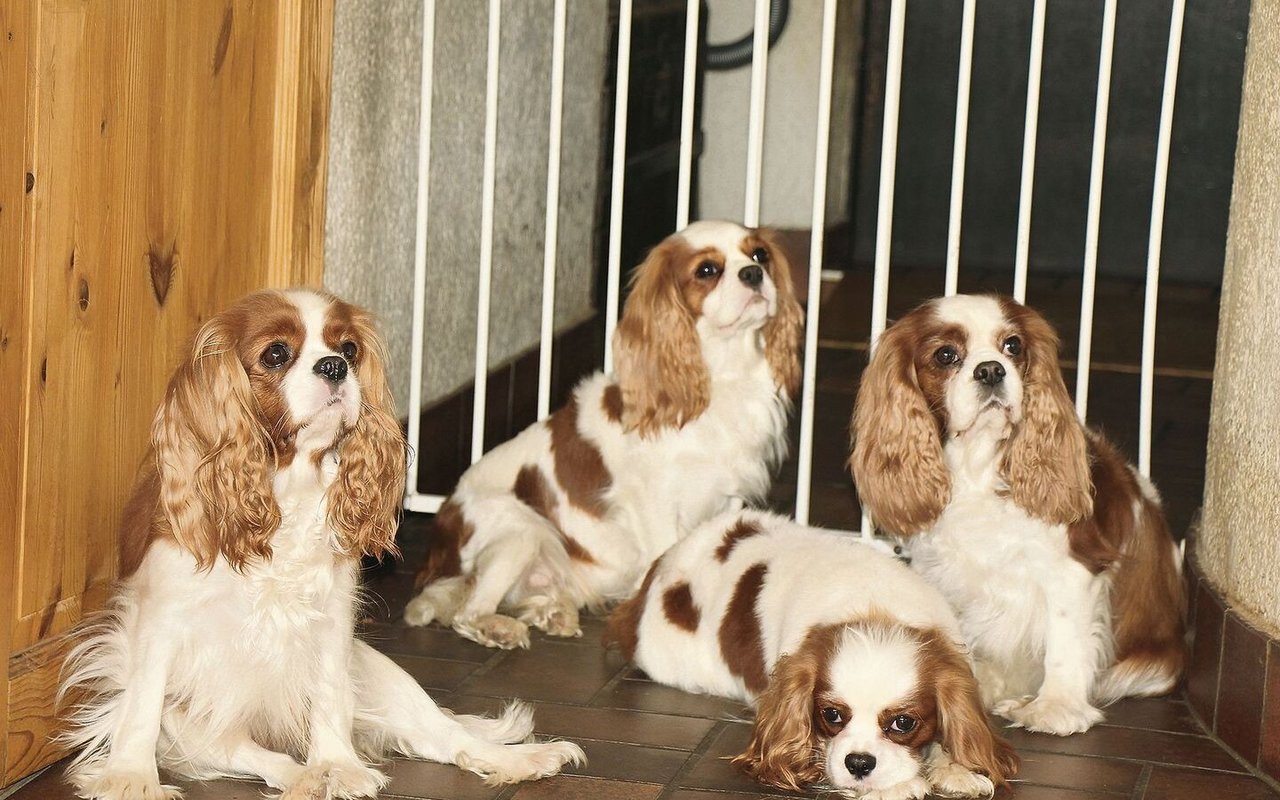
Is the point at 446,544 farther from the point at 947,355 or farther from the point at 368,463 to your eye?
the point at 947,355

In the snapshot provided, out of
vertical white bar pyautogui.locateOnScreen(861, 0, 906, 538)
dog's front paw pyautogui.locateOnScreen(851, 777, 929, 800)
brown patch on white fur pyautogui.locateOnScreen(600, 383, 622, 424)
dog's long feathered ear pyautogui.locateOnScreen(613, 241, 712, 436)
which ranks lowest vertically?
dog's front paw pyautogui.locateOnScreen(851, 777, 929, 800)

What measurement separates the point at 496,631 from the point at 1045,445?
1.39 m

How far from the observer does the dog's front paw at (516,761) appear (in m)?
3.06

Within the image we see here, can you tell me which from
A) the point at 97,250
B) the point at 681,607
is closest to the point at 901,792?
the point at 681,607

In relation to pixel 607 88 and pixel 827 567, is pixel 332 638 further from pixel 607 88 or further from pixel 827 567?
pixel 607 88

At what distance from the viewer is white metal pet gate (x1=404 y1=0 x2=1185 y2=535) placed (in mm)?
4199

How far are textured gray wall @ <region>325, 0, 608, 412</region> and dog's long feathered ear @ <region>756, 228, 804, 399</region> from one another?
3.63 feet

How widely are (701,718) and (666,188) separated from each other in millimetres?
4581

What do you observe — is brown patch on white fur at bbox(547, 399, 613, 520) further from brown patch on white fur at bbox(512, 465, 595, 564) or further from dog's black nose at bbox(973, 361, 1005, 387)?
dog's black nose at bbox(973, 361, 1005, 387)

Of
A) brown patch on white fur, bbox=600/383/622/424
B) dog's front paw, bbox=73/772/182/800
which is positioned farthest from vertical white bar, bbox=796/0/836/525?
dog's front paw, bbox=73/772/182/800

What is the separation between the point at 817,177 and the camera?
4.45m

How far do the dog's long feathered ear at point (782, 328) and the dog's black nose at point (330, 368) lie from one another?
1.73 meters

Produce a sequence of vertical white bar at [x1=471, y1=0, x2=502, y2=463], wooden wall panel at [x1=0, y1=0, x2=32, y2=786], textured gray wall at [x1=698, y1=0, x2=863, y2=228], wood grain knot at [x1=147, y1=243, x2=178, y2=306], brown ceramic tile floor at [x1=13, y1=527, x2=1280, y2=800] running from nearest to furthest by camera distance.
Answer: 1. wooden wall panel at [x1=0, y1=0, x2=32, y2=786]
2. brown ceramic tile floor at [x1=13, y1=527, x2=1280, y2=800]
3. wood grain knot at [x1=147, y1=243, x2=178, y2=306]
4. vertical white bar at [x1=471, y1=0, x2=502, y2=463]
5. textured gray wall at [x1=698, y1=0, x2=863, y2=228]

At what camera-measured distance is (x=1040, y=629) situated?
364cm
